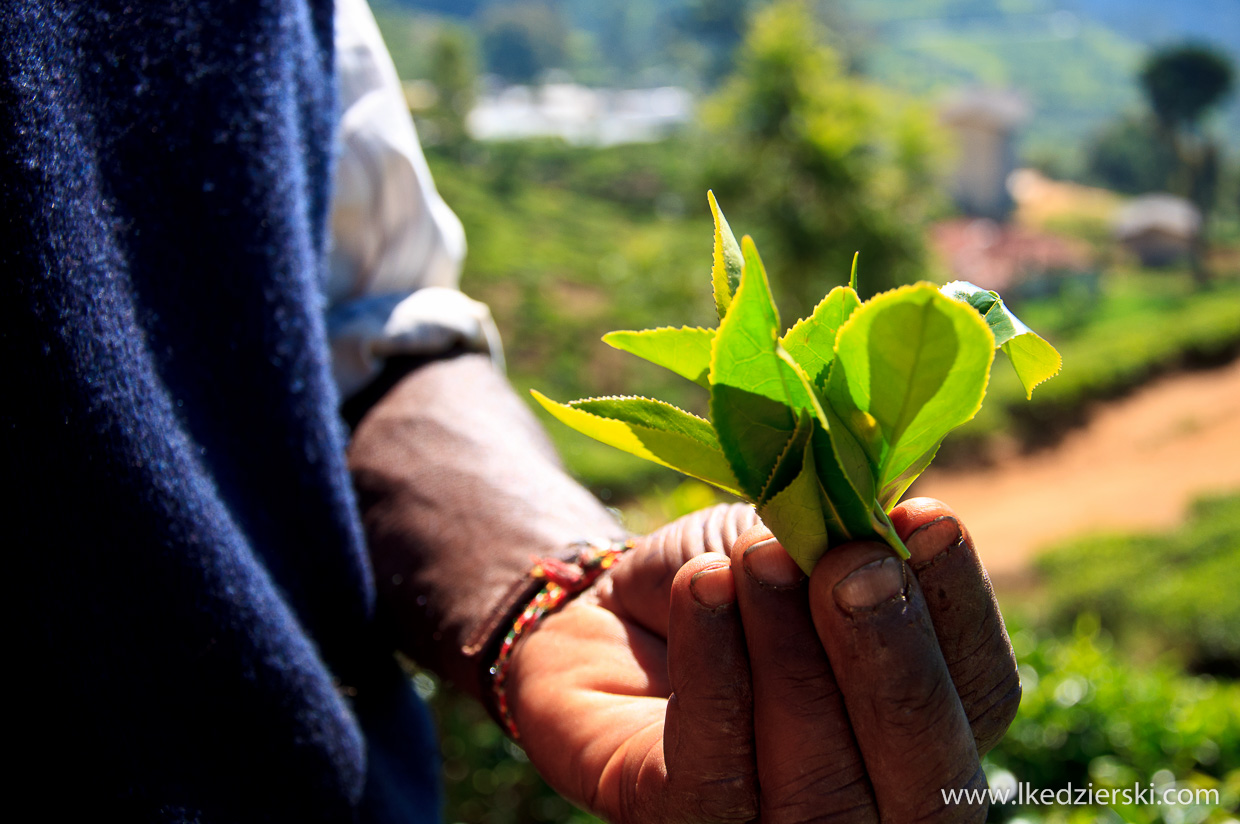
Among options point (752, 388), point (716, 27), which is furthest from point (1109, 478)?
point (716, 27)

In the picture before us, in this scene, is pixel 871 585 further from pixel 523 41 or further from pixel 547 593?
pixel 523 41

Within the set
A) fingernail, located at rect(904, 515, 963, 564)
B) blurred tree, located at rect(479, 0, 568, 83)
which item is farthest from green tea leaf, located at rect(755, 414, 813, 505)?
blurred tree, located at rect(479, 0, 568, 83)

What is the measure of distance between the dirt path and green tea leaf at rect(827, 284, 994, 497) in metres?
8.05

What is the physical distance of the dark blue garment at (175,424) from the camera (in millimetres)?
758

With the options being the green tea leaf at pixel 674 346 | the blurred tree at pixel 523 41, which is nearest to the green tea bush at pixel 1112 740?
the green tea leaf at pixel 674 346

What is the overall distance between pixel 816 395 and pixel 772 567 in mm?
131

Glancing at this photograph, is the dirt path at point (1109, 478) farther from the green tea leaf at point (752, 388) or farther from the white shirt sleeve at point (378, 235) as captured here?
the green tea leaf at point (752, 388)

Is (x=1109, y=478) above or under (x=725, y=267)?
under

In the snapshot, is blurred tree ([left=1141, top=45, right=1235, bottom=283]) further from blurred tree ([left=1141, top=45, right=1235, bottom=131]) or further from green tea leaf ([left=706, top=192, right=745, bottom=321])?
green tea leaf ([left=706, top=192, right=745, bottom=321])

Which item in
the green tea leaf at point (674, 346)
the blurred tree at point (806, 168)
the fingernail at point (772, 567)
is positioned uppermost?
the green tea leaf at point (674, 346)

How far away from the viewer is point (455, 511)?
3.56 feet

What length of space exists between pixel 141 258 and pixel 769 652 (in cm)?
68

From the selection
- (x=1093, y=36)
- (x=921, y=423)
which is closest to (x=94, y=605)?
(x=921, y=423)

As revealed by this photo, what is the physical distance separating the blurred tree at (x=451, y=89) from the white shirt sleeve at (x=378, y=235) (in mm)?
27463
